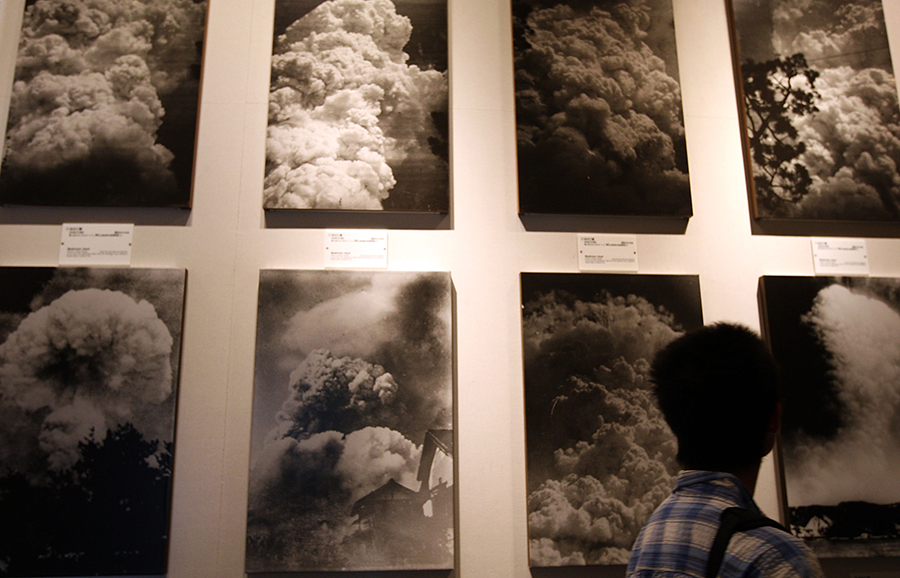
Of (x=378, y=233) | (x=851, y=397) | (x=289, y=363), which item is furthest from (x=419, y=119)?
(x=851, y=397)

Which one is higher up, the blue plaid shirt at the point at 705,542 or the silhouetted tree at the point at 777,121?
the silhouetted tree at the point at 777,121

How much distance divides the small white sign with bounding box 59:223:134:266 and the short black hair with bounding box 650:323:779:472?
5.51ft

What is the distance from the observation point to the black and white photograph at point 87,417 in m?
1.68

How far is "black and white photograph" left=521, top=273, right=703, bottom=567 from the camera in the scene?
69.2 inches

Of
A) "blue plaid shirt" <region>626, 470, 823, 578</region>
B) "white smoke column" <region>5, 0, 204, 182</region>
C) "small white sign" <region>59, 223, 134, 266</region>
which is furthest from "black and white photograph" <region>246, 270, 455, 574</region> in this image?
"blue plaid shirt" <region>626, 470, 823, 578</region>

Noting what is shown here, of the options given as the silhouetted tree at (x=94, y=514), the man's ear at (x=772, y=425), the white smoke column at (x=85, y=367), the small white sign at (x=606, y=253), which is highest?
the small white sign at (x=606, y=253)

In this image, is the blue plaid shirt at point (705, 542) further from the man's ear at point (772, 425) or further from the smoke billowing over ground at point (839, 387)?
the smoke billowing over ground at point (839, 387)

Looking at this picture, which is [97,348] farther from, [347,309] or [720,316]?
[720,316]

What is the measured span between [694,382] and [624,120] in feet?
4.00

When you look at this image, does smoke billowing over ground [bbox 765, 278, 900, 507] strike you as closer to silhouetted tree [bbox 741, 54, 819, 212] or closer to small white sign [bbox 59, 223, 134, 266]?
silhouetted tree [bbox 741, 54, 819, 212]

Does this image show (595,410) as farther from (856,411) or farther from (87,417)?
(87,417)

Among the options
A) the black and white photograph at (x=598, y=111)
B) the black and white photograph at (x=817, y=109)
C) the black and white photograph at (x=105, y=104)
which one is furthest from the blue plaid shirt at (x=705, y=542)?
the black and white photograph at (x=105, y=104)

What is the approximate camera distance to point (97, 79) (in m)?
1.94

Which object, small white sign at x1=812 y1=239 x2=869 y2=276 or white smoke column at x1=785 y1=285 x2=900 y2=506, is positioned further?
small white sign at x1=812 y1=239 x2=869 y2=276
